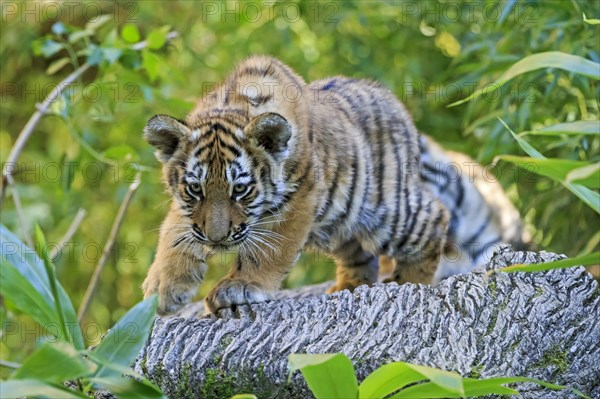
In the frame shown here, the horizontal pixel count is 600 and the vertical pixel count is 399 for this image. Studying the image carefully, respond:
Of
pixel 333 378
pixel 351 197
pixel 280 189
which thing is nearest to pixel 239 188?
pixel 280 189

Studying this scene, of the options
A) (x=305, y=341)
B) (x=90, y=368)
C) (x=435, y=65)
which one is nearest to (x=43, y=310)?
(x=90, y=368)

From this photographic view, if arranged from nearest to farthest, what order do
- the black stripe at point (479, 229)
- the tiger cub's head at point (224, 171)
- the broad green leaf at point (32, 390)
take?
1. the broad green leaf at point (32, 390)
2. the tiger cub's head at point (224, 171)
3. the black stripe at point (479, 229)

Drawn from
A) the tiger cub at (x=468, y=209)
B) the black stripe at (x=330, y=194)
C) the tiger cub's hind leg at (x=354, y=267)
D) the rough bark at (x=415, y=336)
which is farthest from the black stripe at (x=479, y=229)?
the rough bark at (x=415, y=336)

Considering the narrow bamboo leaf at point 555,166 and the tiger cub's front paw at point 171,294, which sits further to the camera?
the tiger cub's front paw at point 171,294

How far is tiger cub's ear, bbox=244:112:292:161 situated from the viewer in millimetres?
3666

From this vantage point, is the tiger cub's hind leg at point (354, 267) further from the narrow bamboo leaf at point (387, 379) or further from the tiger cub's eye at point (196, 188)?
the narrow bamboo leaf at point (387, 379)

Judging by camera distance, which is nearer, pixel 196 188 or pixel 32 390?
pixel 32 390

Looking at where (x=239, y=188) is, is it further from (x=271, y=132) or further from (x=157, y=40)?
(x=157, y=40)

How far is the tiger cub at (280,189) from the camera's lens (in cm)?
364

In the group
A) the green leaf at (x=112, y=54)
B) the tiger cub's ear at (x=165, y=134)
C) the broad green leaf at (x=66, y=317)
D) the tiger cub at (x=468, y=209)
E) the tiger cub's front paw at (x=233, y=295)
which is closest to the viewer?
the broad green leaf at (x=66, y=317)

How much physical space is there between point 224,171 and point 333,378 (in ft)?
4.25

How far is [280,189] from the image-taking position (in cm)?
380

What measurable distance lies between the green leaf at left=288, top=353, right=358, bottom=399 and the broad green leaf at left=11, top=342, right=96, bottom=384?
1.64 ft

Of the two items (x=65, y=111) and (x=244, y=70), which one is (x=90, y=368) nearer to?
(x=244, y=70)
